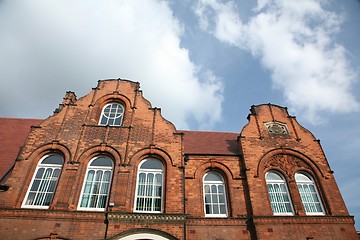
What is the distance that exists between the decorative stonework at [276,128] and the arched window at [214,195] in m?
3.97

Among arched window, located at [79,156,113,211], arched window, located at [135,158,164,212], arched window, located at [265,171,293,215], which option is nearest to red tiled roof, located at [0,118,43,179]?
arched window, located at [79,156,113,211]

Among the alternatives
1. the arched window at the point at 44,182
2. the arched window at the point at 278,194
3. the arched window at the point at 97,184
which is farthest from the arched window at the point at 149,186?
the arched window at the point at 278,194

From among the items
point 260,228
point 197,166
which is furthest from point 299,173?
point 197,166

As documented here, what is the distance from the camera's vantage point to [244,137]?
14062mm

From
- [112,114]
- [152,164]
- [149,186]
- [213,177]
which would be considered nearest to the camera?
[149,186]

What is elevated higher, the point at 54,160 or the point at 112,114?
the point at 112,114

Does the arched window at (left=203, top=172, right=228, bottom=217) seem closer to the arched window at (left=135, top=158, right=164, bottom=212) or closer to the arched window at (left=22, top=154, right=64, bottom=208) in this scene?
the arched window at (left=135, top=158, right=164, bottom=212)

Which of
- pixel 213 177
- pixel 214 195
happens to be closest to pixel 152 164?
pixel 213 177

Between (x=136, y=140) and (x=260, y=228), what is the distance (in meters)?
6.75

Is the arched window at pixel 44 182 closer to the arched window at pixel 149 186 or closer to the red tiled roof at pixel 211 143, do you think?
the arched window at pixel 149 186

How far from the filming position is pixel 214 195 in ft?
41.1

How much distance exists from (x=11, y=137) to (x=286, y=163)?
15.1 meters

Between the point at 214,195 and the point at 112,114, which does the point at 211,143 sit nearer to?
the point at 214,195

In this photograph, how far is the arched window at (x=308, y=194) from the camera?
12.4 m
